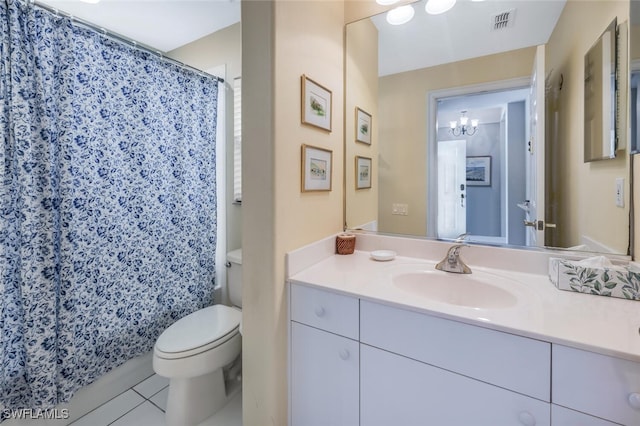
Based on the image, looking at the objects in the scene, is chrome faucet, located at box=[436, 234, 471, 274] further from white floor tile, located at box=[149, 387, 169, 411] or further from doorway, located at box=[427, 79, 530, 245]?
white floor tile, located at box=[149, 387, 169, 411]

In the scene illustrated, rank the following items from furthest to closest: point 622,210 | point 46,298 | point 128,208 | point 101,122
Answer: point 128,208 < point 101,122 < point 46,298 < point 622,210

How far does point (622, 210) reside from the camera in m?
0.99

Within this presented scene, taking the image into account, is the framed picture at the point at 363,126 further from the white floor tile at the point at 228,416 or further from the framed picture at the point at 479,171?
the white floor tile at the point at 228,416

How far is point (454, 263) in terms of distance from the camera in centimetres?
120

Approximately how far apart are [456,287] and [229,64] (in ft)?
7.18

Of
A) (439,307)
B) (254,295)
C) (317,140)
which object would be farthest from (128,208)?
(439,307)

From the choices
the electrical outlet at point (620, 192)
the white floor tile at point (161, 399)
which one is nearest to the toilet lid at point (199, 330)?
the white floor tile at point (161, 399)

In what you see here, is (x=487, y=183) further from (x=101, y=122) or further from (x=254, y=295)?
(x=101, y=122)

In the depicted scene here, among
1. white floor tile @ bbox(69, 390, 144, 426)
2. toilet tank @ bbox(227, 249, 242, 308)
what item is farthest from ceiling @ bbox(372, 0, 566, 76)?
white floor tile @ bbox(69, 390, 144, 426)

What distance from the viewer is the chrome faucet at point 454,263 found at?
118cm

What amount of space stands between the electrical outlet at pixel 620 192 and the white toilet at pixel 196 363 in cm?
179

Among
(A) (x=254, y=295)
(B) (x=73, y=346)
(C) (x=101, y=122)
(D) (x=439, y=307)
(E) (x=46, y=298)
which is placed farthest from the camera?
→ (C) (x=101, y=122)

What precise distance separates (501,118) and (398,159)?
1.64 ft

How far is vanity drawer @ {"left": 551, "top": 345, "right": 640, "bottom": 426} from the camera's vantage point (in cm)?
62
